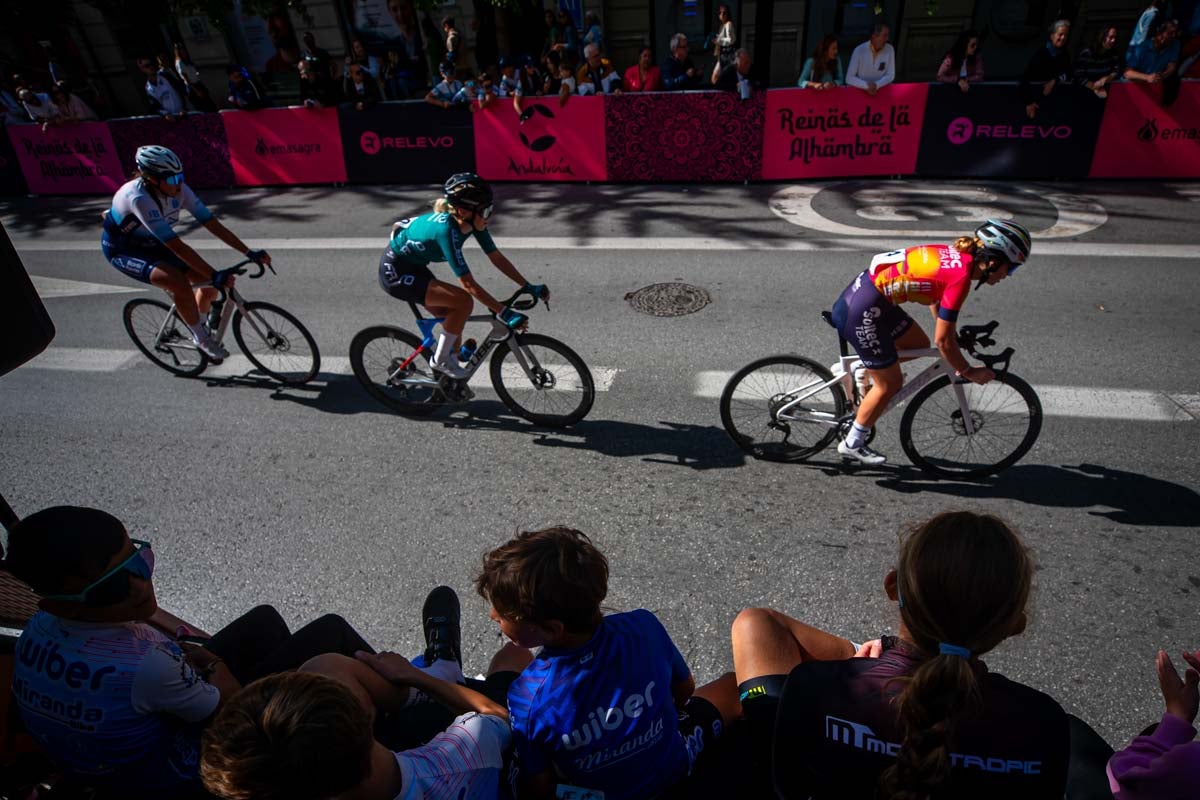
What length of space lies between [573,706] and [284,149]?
13155mm

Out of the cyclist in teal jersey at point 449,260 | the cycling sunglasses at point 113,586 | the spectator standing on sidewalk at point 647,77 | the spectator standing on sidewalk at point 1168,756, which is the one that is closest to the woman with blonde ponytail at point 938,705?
the spectator standing on sidewalk at point 1168,756

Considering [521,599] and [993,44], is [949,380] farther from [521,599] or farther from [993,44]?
[993,44]

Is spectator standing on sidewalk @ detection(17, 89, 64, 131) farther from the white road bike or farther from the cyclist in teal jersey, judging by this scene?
the white road bike

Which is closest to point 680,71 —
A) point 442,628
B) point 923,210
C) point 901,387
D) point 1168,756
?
point 923,210

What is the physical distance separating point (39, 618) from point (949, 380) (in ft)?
15.7

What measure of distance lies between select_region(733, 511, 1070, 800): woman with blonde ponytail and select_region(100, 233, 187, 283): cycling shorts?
627 centimetres

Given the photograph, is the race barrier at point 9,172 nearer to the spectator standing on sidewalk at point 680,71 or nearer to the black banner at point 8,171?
the black banner at point 8,171

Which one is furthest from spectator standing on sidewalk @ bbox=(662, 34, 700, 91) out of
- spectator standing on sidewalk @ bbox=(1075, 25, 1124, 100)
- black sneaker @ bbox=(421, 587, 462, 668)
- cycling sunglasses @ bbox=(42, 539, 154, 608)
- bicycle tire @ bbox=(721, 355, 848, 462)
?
cycling sunglasses @ bbox=(42, 539, 154, 608)

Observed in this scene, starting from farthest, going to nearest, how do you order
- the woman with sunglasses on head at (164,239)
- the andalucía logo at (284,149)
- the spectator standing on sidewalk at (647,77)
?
the andalucía logo at (284,149) → the spectator standing on sidewalk at (647,77) → the woman with sunglasses on head at (164,239)

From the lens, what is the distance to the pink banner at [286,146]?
1228 cm

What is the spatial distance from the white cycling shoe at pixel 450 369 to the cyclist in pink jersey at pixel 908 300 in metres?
2.94

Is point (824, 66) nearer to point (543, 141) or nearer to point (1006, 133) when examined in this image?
point (1006, 133)

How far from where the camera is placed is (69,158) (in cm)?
1299

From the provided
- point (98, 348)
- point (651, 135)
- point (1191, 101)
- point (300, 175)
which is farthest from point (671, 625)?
point (300, 175)
